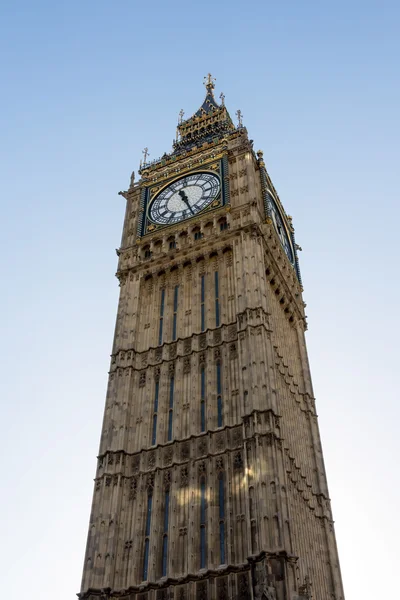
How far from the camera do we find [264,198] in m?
46.2

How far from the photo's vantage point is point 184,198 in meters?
46.9

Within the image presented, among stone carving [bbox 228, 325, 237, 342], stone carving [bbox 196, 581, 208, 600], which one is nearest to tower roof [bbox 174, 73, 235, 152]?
stone carving [bbox 228, 325, 237, 342]

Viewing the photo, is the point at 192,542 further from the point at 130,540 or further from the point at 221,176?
the point at 221,176

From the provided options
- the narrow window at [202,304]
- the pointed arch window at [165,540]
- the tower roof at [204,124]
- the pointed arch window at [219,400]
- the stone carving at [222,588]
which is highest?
the tower roof at [204,124]

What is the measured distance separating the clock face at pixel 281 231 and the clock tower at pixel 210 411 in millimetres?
217

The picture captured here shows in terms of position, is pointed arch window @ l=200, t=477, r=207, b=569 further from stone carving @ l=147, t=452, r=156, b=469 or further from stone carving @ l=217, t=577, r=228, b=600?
stone carving @ l=147, t=452, r=156, b=469

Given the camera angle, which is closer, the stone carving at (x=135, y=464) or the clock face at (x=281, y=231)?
the stone carving at (x=135, y=464)

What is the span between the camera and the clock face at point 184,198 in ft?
150

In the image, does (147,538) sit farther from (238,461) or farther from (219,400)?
(219,400)

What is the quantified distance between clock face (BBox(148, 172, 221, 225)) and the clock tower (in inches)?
3.9

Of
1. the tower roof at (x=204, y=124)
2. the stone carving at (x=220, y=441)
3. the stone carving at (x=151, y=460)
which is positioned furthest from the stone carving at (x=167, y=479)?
the tower roof at (x=204, y=124)

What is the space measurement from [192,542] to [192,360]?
10.2 m

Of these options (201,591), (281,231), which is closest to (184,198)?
(281,231)

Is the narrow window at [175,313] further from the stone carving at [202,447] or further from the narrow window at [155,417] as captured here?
the stone carving at [202,447]
